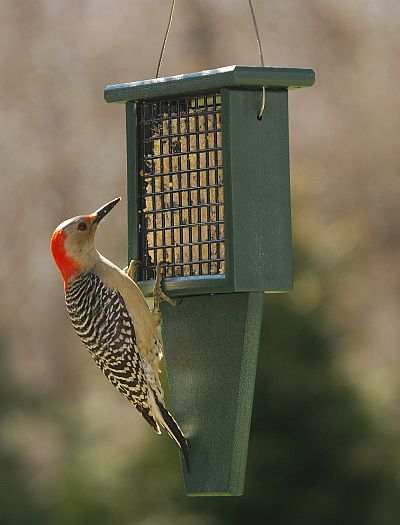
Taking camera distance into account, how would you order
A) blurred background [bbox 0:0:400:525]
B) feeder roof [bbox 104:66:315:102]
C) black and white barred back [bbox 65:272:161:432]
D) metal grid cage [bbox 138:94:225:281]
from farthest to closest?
1. blurred background [bbox 0:0:400:525]
2. black and white barred back [bbox 65:272:161:432]
3. metal grid cage [bbox 138:94:225:281]
4. feeder roof [bbox 104:66:315:102]

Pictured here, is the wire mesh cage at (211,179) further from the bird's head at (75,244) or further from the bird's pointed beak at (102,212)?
the bird's head at (75,244)

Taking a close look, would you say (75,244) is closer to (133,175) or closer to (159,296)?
(133,175)

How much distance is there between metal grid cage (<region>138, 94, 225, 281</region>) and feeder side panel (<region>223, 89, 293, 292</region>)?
225 millimetres

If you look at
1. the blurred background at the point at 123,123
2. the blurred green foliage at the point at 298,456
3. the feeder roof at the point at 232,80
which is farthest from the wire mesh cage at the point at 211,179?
the blurred background at the point at 123,123

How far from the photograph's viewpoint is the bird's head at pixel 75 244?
747 centimetres

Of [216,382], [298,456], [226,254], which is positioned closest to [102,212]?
[226,254]

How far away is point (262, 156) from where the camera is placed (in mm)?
6645

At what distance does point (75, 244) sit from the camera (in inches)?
296

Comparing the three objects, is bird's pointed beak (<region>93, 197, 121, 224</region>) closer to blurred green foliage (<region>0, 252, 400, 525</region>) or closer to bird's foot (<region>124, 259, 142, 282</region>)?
bird's foot (<region>124, 259, 142, 282</region>)

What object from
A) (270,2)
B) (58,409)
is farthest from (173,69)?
(58,409)

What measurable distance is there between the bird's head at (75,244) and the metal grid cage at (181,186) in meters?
0.29

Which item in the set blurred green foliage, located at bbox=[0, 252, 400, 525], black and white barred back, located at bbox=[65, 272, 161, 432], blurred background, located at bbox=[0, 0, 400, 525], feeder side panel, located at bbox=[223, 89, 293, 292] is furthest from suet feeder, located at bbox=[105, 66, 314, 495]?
blurred background, located at bbox=[0, 0, 400, 525]

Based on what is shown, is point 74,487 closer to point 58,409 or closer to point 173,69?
point 58,409

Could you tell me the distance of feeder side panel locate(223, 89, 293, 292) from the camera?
6562mm
